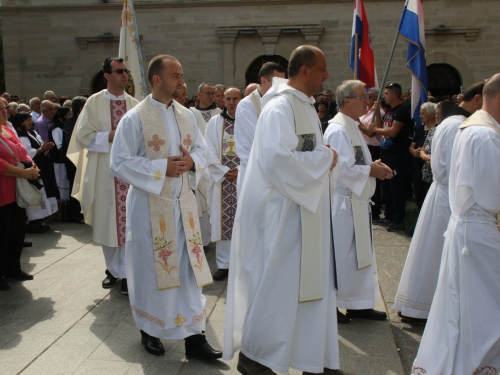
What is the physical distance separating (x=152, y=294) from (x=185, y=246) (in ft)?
1.36

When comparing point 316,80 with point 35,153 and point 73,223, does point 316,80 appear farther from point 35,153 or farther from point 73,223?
point 73,223

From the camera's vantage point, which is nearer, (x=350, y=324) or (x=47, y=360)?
(x=47, y=360)

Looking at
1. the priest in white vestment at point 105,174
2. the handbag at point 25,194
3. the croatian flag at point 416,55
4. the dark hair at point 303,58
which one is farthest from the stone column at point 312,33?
the dark hair at point 303,58

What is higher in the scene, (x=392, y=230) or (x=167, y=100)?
(x=167, y=100)

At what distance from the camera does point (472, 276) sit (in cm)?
327

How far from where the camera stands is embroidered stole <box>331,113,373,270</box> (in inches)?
179

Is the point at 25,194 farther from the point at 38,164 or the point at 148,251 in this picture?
the point at 38,164

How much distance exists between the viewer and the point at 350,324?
464 cm

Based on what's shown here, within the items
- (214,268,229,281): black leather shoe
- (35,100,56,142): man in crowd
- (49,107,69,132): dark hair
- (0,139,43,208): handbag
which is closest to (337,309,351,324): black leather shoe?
(214,268,229,281): black leather shoe

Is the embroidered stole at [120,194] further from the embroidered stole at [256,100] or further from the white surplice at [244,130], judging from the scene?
the embroidered stole at [256,100]

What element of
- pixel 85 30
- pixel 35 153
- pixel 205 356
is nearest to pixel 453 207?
pixel 205 356

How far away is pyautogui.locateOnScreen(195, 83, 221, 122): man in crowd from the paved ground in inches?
96.8

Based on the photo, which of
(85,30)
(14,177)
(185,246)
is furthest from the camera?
(85,30)

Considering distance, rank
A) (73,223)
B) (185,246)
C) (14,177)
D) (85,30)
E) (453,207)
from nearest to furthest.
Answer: (453,207)
(185,246)
(14,177)
(73,223)
(85,30)
